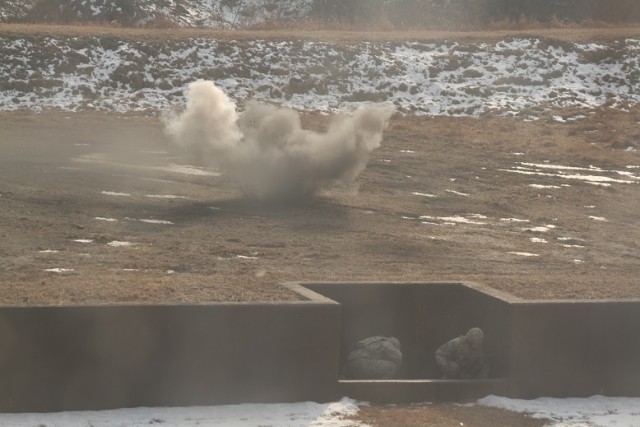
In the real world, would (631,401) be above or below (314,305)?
below

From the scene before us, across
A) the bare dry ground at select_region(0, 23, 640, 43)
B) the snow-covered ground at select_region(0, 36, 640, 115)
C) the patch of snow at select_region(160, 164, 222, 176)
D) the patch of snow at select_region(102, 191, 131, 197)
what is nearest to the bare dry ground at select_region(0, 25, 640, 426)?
the patch of snow at select_region(102, 191, 131, 197)

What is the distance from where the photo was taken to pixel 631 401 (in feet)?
35.3

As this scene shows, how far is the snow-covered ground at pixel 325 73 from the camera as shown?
35906mm

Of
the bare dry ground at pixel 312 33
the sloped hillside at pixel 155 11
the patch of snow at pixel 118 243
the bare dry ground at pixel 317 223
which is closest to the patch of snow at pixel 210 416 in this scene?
the bare dry ground at pixel 317 223

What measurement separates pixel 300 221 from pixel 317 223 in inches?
13.7

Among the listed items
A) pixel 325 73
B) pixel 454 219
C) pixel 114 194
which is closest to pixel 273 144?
pixel 114 194

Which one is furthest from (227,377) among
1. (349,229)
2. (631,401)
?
(349,229)

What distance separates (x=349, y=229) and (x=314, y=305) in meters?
9.33

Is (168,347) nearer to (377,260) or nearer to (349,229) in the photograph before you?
(377,260)

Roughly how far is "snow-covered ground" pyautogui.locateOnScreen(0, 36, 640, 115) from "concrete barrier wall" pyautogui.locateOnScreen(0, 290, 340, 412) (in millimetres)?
24936

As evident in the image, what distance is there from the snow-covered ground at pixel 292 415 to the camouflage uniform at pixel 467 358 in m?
0.49

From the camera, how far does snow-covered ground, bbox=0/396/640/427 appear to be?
9195mm

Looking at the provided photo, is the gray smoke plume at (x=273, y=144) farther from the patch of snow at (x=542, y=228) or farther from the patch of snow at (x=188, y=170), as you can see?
the patch of snow at (x=542, y=228)

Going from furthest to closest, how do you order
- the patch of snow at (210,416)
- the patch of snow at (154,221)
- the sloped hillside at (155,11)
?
the sloped hillside at (155,11) → the patch of snow at (154,221) → the patch of snow at (210,416)
